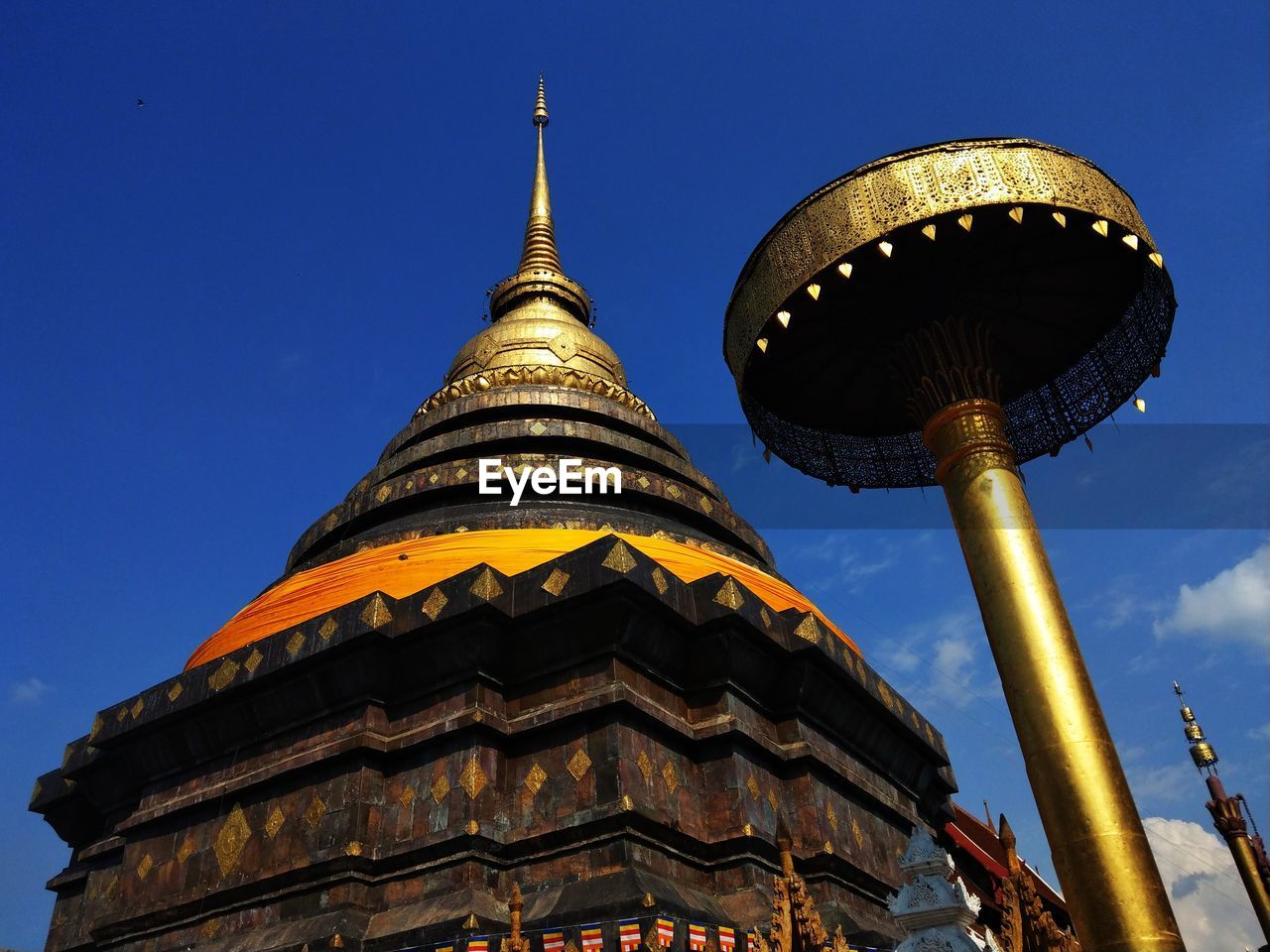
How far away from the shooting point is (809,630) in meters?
11.2

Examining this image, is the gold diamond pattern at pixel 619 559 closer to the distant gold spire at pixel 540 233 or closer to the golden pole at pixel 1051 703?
the golden pole at pixel 1051 703

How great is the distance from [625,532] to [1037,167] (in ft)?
25.3

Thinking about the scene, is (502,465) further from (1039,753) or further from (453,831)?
(1039,753)

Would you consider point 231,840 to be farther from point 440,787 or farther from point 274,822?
point 440,787

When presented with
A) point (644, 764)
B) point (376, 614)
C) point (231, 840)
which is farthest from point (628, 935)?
point (231, 840)

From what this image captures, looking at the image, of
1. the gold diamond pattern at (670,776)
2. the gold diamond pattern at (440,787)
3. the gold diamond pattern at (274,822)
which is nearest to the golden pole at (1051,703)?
the gold diamond pattern at (670,776)

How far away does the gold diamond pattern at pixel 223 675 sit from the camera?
11.1 meters

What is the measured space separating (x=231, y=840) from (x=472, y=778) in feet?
9.78

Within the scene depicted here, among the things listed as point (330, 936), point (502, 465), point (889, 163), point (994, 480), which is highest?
point (502, 465)

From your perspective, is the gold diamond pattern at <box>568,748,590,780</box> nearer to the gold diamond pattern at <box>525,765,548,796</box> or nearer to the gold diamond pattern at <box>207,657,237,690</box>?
the gold diamond pattern at <box>525,765,548,796</box>

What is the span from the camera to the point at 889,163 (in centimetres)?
766

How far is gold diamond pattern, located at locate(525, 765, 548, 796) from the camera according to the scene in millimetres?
9758

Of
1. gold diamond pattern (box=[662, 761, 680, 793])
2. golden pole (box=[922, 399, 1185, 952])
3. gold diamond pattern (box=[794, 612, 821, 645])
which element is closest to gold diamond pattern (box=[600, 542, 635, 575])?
gold diamond pattern (box=[662, 761, 680, 793])

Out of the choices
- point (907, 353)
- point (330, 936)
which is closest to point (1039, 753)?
point (907, 353)
